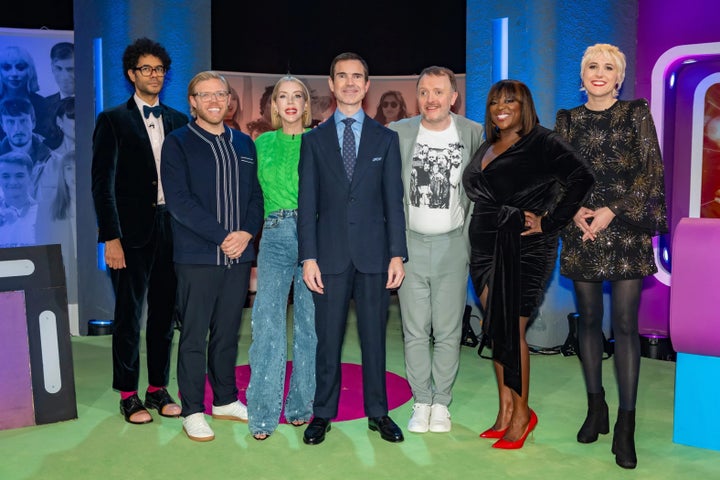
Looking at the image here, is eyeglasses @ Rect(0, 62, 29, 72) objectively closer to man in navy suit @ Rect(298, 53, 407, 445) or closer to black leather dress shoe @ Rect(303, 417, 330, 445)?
man in navy suit @ Rect(298, 53, 407, 445)

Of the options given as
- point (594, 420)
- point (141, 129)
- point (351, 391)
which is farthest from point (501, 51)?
point (594, 420)

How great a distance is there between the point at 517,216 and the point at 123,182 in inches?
77.4

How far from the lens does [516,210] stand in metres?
3.35

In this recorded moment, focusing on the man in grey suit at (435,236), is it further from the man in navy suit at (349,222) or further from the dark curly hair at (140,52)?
the dark curly hair at (140,52)

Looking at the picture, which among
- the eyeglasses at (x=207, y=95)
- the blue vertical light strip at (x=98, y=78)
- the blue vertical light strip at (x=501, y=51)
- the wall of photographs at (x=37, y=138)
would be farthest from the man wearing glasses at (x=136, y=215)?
the wall of photographs at (x=37, y=138)

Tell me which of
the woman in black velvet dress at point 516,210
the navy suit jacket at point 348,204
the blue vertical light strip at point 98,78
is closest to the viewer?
the woman in black velvet dress at point 516,210

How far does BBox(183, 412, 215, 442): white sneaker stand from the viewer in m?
3.60

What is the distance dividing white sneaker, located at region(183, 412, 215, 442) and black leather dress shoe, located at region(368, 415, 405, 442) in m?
0.79

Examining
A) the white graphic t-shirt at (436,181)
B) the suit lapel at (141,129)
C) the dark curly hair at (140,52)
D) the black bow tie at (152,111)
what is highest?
the dark curly hair at (140,52)

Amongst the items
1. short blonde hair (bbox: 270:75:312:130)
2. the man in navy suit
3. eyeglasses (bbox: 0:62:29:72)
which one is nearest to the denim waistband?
the man in navy suit

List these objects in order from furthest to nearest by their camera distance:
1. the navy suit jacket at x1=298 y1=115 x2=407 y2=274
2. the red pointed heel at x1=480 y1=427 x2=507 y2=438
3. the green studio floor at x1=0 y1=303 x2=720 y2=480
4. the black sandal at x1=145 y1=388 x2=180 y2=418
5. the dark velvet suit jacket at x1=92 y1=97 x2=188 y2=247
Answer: the black sandal at x1=145 y1=388 x2=180 y2=418 → the dark velvet suit jacket at x1=92 y1=97 x2=188 y2=247 → the red pointed heel at x1=480 y1=427 x2=507 y2=438 → the navy suit jacket at x1=298 y1=115 x2=407 y2=274 → the green studio floor at x1=0 y1=303 x2=720 y2=480

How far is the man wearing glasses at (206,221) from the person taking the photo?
3529 millimetres

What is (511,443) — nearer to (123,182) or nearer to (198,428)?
(198,428)

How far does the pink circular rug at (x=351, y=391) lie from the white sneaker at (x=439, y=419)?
42 centimetres
